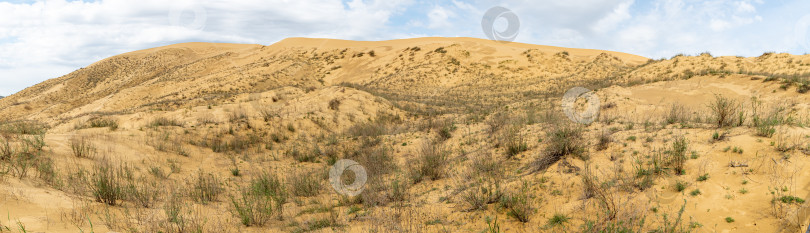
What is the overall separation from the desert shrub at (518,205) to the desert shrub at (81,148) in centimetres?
797

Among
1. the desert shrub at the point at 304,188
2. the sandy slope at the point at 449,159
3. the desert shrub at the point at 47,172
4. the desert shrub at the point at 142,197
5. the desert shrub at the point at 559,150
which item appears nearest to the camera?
the sandy slope at the point at 449,159

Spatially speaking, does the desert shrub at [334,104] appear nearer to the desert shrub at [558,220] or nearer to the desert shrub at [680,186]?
the desert shrub at [558,220]

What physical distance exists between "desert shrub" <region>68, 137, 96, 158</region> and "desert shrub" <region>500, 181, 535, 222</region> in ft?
26.2

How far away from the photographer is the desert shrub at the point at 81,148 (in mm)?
6645

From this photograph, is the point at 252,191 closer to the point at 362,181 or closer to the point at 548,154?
the point at 362,181

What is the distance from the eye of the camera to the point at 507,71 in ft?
112

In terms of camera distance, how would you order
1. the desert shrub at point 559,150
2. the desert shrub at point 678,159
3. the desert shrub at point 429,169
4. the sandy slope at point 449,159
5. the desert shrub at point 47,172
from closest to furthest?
1. the sandy slope at point 449,159
2. the desert shrub at point 678,159
3. the desert shrub at point 47,172
4. the desert shrub at point 559,150
5. the desert shrub at point 429,169

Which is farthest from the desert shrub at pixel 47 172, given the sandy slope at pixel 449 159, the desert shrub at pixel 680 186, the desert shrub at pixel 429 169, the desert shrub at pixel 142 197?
the desert shrub at pixel 680 186

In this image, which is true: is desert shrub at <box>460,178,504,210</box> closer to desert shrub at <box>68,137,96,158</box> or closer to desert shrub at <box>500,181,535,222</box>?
desert shrub at <box>500,181,535,222</box>

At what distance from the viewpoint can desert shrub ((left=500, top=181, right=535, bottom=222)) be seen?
4.11m

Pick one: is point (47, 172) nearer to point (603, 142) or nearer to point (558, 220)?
point (558, 220)

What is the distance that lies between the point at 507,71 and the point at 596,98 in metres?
19.3

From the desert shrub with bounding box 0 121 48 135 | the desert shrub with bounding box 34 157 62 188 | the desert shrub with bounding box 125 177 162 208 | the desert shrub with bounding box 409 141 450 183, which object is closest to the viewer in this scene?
the desert shrub with bounding box 125 177 162 208

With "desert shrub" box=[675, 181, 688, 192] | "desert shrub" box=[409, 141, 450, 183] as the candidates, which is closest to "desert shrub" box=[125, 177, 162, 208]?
"desert shrub" box=[409, 141, 450, 183]
